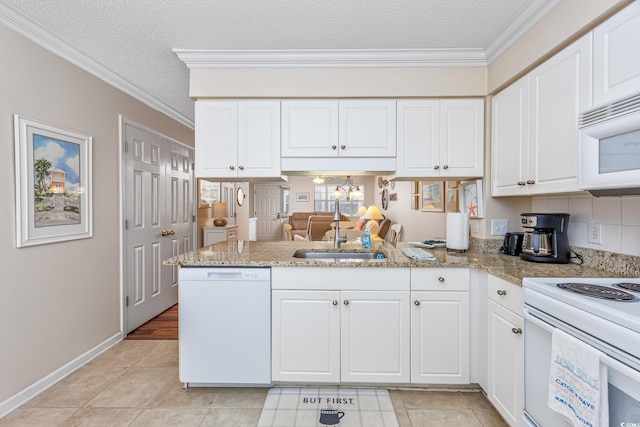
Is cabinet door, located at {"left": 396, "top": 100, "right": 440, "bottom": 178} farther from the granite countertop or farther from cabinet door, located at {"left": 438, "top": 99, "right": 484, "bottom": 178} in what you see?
the granite countertop

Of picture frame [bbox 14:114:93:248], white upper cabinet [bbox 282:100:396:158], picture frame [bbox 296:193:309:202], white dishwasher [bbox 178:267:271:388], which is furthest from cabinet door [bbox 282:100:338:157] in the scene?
picture frame [bbox 296:193:309:202]

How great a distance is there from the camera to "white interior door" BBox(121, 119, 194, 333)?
3084mm

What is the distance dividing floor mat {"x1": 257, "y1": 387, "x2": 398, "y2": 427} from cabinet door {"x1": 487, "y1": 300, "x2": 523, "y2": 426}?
0.59m

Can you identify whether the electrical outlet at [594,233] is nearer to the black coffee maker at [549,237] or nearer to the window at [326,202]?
the black coffee maker at [549,237]

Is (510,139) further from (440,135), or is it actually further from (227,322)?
(227,322)

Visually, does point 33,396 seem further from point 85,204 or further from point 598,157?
point 598,157

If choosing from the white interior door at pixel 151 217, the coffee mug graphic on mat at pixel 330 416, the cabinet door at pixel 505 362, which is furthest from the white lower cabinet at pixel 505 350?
the white interior door at pixel 151 217

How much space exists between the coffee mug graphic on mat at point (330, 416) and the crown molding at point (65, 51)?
2955 mm

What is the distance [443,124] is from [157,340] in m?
3.09

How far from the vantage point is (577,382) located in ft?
3.73

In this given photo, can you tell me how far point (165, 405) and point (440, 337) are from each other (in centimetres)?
176

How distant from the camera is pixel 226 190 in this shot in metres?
5.96

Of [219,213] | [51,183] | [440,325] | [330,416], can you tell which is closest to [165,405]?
[330,416]

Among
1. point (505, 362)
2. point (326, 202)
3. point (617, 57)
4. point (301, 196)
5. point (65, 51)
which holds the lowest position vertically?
point (505, 362)
